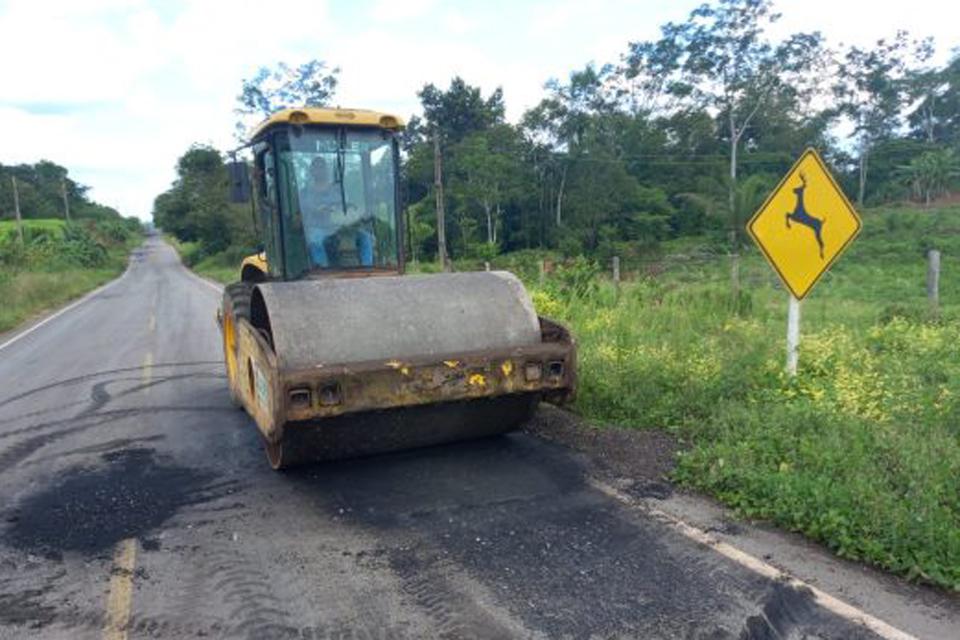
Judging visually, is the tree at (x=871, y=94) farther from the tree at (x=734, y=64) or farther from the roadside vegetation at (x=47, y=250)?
the roadside vegetation at (x=47, y=250)

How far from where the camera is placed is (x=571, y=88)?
52.8 m

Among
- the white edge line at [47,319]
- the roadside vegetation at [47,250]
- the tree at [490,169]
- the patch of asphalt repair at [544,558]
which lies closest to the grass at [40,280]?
the roadside vegetation at [47,250]

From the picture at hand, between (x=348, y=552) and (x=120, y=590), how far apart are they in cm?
119

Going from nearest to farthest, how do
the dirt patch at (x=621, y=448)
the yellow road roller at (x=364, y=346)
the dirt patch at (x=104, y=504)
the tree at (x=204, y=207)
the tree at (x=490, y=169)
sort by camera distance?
the dirt patch at (x=104, y=504), the yellow road roller at (x=364, y=346), the dirt patch at (x=621, y=448), the tree at (x=490, y=169), the tree at (x=204, y=207)

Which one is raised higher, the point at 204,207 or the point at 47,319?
the point at 204,207

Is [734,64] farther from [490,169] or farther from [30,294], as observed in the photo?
[30,294]

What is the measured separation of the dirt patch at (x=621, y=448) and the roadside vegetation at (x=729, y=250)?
22 cm

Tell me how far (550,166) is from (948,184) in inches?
1183

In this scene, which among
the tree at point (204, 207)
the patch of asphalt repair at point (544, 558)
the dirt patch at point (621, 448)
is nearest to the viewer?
the patch of asphalt repair at point (544, 558)

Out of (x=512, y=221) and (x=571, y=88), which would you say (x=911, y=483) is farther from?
(x=571, y=88)

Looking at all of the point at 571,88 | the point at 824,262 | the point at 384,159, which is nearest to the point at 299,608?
the point at 384,159

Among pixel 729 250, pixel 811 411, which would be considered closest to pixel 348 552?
pixel 811 411

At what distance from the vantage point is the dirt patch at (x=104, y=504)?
15.4 ft

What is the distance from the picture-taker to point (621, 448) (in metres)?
5.98
